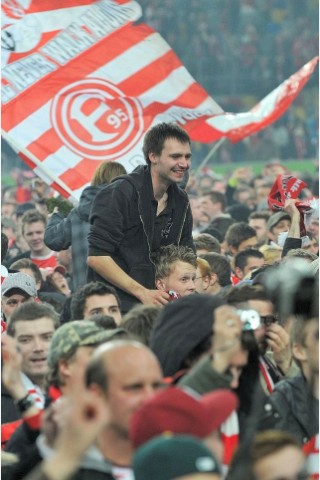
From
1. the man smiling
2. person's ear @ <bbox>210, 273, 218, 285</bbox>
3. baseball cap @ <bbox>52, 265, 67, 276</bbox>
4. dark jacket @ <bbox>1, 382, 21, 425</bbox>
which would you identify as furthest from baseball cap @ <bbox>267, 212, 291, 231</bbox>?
dark jacket @ <bbox>1, 382, 21, 425</bbox>

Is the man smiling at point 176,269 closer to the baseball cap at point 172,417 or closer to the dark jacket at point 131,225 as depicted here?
the dark jacket at point 131,225

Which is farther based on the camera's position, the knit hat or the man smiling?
the man smiling

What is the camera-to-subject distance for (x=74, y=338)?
5.06 meters

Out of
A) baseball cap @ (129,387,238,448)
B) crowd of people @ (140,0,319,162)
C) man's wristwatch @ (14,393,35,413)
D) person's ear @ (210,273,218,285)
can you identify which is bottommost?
crowd of people @ (140,0,319,162)

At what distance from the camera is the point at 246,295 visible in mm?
5734

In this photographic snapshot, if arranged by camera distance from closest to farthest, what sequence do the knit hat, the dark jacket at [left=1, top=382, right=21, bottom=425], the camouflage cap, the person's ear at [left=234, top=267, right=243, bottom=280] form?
the knit hat, the camouflage cap, the dark jacket at [left=1, top=382, right=21, bottom=425], the person's ear at [left=234, top=267, right=243, bottom=280]

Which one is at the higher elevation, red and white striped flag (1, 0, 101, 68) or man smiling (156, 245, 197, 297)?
red and white striped flag (1, 0, 101, 68)

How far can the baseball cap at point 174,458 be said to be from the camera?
336cm

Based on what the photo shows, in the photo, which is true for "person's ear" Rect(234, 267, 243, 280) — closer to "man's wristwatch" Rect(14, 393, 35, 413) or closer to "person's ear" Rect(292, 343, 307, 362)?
"person's ear" Rect(292, 343, 307, 362)

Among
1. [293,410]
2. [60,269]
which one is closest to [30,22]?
[60,269]

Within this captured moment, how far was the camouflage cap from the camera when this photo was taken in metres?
5.04

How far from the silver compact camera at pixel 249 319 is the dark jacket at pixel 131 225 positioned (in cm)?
220

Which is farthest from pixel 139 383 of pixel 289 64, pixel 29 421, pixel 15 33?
pixel 289 64

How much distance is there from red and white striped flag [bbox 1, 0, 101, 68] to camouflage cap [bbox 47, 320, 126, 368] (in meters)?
5.87
